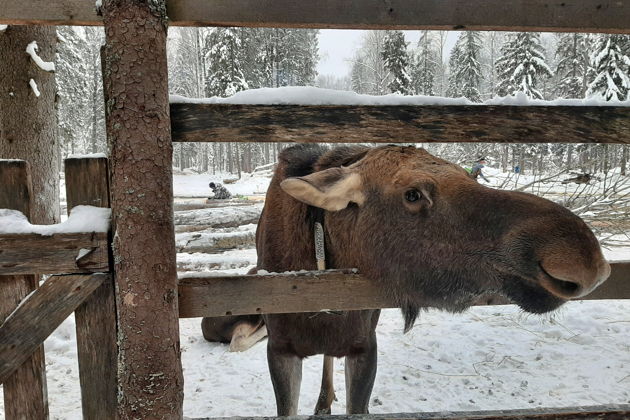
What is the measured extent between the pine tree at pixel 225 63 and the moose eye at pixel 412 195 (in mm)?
30419

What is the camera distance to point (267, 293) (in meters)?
2.12

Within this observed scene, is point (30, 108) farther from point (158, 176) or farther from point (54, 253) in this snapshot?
point (158, 176)

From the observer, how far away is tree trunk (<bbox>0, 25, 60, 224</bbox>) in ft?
16.9

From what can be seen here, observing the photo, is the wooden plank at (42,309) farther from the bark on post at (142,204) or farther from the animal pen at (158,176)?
the bark on post at (142,204)

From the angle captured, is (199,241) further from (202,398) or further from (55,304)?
(55,304)

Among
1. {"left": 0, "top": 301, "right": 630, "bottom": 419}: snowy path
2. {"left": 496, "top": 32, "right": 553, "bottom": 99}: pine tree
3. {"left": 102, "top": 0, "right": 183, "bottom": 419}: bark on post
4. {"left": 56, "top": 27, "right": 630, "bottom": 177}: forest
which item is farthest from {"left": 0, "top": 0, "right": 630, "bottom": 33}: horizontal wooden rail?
{"left": 496, "top": 32, "right": 553, "bottom": 99}: pine tree

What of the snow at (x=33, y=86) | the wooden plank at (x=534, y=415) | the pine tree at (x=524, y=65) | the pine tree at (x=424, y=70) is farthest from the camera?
the pine tree at (x=424, y=70)

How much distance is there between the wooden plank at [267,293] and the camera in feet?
6.79

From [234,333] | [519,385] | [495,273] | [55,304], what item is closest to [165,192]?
[55,304]

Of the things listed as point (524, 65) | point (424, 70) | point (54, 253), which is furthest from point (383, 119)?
point (424, 70)

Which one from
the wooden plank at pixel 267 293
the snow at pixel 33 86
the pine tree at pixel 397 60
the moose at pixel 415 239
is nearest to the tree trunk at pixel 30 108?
the snow at pixel 33 86

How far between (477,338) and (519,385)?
3.71 ft

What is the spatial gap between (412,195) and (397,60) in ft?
95.6

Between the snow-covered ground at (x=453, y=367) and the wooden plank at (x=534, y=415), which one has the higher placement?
the wooden plank at (x=534, y=415)
